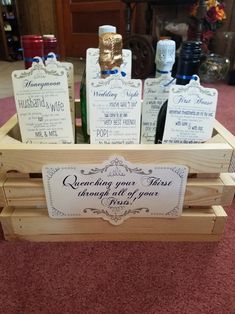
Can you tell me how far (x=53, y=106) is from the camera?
0.47 meters

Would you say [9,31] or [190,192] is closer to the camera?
[190,192]

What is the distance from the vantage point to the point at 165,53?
48 centimetres

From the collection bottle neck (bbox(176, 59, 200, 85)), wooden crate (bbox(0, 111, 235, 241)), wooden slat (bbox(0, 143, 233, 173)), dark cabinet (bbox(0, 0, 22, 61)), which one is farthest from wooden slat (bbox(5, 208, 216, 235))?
dark cabinet (bbox(0, 0, 22, 61))

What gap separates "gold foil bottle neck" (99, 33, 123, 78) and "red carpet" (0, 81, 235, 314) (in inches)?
14.5

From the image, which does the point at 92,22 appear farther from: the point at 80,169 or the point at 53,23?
the point at 80,169

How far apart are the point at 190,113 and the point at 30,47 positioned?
0.32 metres

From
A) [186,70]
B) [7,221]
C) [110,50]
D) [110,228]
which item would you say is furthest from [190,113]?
[7,221]

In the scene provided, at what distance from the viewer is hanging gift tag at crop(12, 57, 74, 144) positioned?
1.49ft

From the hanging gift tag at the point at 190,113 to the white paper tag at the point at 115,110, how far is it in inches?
2.5

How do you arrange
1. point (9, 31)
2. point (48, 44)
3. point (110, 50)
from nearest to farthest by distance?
point (110, 50) < point (48, 44) < point (9, 31)

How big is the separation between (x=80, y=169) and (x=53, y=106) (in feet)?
0.43

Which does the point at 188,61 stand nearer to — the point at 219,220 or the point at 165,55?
the point at 165,55

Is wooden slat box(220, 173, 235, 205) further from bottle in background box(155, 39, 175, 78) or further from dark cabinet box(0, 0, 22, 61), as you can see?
dark cabinet box(0, 0, 22, 61)

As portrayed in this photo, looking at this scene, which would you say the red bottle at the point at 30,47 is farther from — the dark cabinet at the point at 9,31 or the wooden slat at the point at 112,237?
the dark cabinet at the point at 9,31
